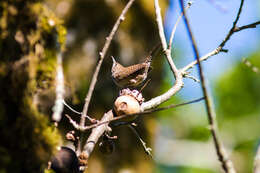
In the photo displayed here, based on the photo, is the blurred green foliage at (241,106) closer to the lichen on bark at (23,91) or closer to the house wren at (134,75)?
the house wren at (134,75)

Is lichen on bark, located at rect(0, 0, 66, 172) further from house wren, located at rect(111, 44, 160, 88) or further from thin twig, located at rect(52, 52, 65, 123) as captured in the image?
house wren, located at rect(111, 44, 160, 88)

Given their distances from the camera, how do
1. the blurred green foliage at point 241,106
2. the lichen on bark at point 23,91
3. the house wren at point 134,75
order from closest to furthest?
the lichen on bark at point 23,91, the house wren at point 134,75, the blurred green foliage at point 241,106

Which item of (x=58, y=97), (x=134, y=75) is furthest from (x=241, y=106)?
(x=58, y=97)

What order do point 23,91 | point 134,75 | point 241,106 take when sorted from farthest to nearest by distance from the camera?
point 241,106, point 134,75, point 23,91

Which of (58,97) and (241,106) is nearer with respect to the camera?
(58,97)

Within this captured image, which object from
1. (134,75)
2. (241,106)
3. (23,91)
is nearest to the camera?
(23,91)

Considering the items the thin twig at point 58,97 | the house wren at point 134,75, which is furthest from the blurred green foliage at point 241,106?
the thin twig at point 58,97

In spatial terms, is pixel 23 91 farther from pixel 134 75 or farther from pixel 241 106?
pixel 241 106

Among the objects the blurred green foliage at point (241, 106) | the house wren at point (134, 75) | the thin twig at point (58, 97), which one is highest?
the blurred green foliage at point (241, 106)

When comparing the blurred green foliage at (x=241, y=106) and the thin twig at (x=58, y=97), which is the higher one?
the blurred green foliage at (x=241, y=106)

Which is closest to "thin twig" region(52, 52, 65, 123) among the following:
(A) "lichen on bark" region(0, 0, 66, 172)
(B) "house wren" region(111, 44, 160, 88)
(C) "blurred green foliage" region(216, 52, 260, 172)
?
(A) "lichen on bark" region(0, 0, 66, 172)

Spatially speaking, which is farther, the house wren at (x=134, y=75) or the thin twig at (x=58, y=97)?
the house wren at (x=134, y=75)

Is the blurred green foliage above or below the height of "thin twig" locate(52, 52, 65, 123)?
above

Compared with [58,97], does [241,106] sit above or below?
above
